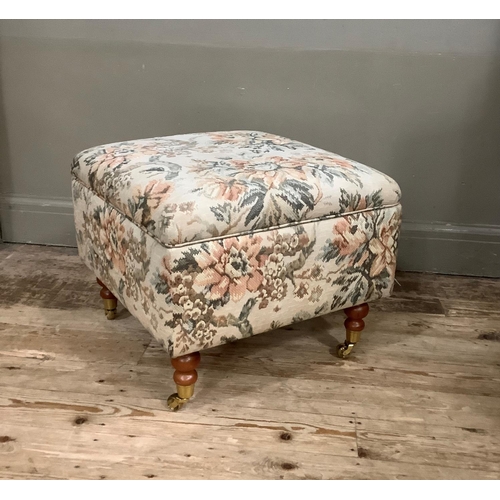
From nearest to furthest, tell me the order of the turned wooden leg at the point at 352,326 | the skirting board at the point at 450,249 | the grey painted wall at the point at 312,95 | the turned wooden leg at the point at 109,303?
the turned wooden leg at the point at 352,326 → the turned wooden leg at the point at 109,303 → the grey painted wall at the point at 312,95 → the skirting board at the point at 450,249

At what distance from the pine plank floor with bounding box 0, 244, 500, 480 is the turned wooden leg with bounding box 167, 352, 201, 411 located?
0.08 ft

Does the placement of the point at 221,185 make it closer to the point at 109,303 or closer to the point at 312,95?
the point at 109,303

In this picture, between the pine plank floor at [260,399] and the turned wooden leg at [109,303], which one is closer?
the pine plank floor at [260,399]

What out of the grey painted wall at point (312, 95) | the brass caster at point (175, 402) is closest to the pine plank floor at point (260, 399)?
the brass caster at point (175, 402)

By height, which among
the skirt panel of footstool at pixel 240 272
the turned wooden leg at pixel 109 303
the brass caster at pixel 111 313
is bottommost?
the brass caster at pixel 111 313

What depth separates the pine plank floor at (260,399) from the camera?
879mm

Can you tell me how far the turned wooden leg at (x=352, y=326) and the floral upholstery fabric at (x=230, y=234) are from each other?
2.5 inches

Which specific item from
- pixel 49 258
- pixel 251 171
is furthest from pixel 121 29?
pixel 251 171

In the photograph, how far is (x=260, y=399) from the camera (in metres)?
1.03

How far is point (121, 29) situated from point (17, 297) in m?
0.74

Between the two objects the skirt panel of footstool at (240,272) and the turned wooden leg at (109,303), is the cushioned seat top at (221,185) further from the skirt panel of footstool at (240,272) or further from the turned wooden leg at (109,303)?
the turned wooden leg at (109,303)

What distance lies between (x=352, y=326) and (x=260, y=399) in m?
0.25

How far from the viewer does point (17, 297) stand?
1380 mm
